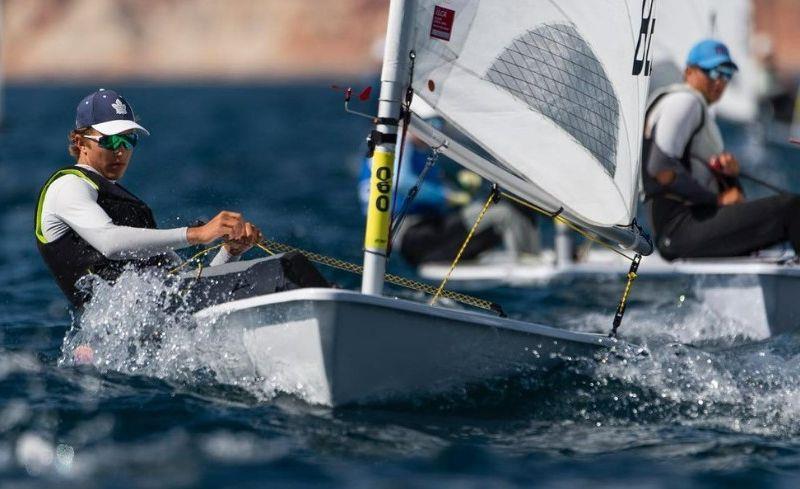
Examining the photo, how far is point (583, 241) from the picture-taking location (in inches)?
453

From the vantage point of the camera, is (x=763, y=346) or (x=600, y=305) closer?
(x=763, y=346)

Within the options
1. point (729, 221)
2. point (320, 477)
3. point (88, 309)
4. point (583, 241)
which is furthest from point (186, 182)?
point (320, 477)

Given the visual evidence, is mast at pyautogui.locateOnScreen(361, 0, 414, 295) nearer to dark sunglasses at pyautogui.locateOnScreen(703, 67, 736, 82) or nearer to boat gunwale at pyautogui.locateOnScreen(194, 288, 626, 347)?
boat gunwale at pyautogui.locateOnScreen(194, 288, 626, 347)

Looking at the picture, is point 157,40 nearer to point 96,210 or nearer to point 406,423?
point 96,210

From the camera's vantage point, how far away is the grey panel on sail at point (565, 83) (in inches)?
224

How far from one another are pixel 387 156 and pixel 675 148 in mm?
2987

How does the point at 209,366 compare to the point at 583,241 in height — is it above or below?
below

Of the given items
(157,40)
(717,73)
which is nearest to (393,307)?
(717,73)

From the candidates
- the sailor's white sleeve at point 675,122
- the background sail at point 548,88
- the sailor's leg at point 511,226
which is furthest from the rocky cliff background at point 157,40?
the background sail at point 548,88

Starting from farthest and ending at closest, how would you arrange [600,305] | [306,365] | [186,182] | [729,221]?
[186,182], [600,305], [729,221], [306,365]

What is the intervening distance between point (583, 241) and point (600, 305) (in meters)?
2.74

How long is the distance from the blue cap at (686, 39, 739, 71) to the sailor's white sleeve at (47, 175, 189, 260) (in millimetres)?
3749

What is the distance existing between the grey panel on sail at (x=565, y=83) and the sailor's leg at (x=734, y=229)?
204 centimetres

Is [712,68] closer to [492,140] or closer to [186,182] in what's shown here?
[492,140]
